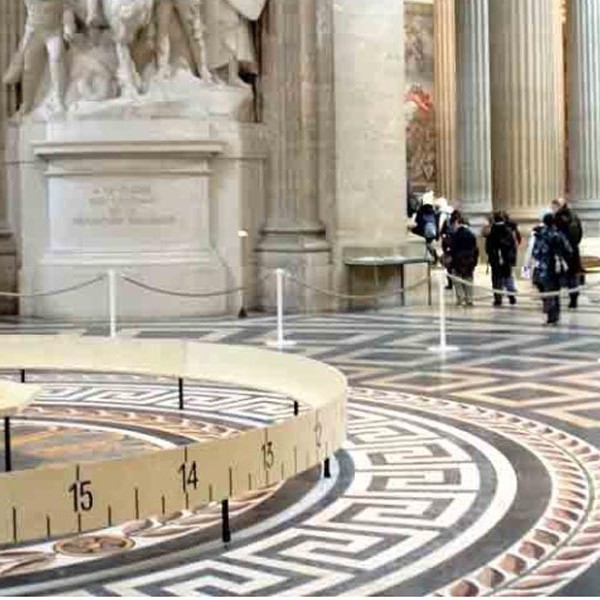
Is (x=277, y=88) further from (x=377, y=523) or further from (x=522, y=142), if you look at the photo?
(x=377, y=523)

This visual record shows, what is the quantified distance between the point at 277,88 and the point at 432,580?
36.5 feet

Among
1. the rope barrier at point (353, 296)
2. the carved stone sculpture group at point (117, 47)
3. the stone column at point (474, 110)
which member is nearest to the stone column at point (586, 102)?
the stone column at point (474, 110)

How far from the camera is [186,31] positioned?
14.8 m

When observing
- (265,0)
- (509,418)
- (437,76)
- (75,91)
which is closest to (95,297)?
(75,91)

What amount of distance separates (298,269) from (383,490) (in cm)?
909

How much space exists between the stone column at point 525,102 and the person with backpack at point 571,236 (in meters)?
4.58

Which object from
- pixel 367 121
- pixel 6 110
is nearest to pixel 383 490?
pixel 367 121

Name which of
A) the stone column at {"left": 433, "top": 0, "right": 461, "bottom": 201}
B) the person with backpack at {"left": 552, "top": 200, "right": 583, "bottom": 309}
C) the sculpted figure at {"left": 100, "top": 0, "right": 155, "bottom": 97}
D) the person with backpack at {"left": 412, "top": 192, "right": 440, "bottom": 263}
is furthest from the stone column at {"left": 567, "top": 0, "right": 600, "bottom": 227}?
the sculpted figure at {"left": 100, "top": 0, "right": 155, "bottom": 97}

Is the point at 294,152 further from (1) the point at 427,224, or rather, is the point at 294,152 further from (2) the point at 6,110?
(1) the point at 427,224

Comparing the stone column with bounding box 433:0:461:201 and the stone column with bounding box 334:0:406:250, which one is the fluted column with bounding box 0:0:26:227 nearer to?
the stone column with bounding box 334:0:406:250

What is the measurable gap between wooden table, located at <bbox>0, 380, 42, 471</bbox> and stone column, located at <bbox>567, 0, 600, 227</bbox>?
19.2 m

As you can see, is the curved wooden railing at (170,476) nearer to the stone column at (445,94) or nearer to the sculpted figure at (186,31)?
the sculpted figure at (186,31)

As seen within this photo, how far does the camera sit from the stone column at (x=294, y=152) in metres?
14.8

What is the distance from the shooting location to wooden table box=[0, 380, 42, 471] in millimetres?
5992
